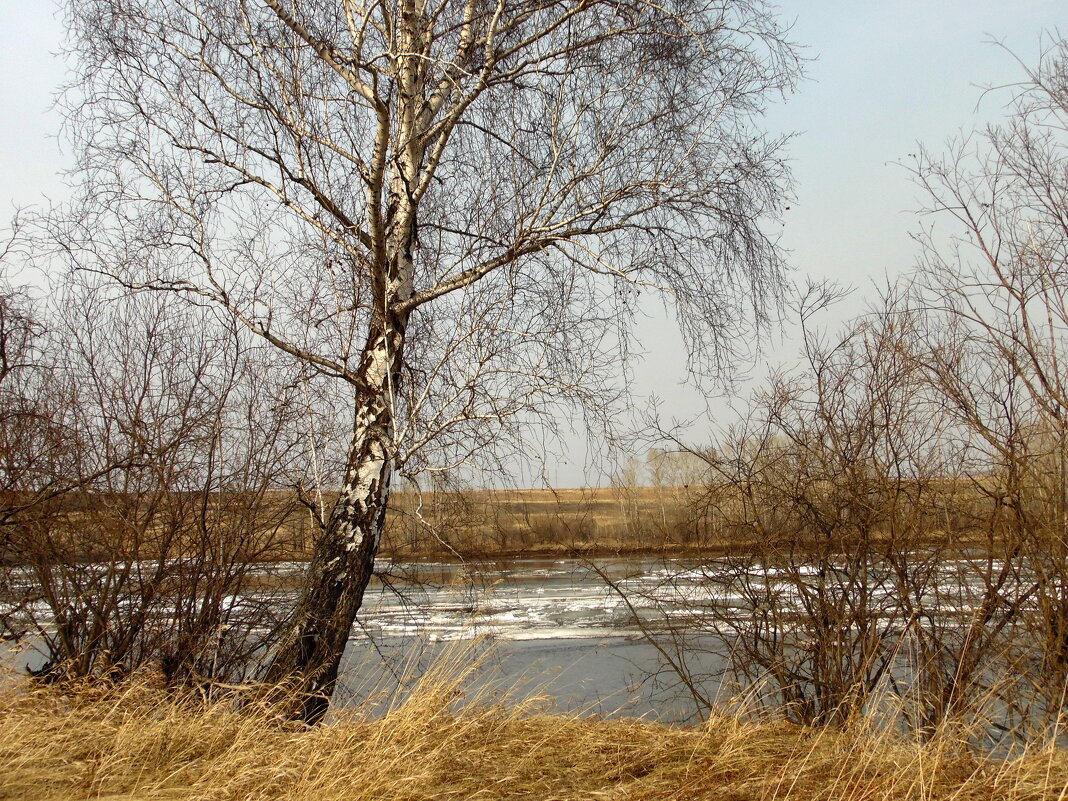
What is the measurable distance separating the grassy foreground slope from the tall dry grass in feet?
0.03

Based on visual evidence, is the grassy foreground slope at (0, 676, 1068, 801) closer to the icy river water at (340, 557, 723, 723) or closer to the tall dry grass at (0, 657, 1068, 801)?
the tall dry grass at (0, 657, 1068, 801)

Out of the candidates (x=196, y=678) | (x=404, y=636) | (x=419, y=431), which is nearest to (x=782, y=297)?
(x=419, y=431)

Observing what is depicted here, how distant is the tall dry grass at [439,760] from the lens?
10.4 feet

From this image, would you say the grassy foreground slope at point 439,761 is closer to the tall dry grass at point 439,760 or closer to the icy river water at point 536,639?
the tall dry grass at point 439,760

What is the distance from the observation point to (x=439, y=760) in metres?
3.56

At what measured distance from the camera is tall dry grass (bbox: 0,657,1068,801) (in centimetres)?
317

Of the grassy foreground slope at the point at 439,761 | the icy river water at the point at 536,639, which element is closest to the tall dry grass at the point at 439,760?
the grassy foreground slope at the point at 439,761

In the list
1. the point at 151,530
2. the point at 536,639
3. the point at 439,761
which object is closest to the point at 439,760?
the point at 439,761

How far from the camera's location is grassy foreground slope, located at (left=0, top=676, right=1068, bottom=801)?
3174mm

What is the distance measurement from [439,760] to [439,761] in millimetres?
12

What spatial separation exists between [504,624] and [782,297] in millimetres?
9744

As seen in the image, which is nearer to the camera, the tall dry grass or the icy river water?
the tall dry grass

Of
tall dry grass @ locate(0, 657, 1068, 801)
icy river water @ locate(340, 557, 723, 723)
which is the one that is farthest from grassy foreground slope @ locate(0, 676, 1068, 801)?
icy river water @ locate(340, 557, 723, 723)

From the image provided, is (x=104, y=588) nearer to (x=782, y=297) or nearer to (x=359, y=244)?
(x=359, y=244)
